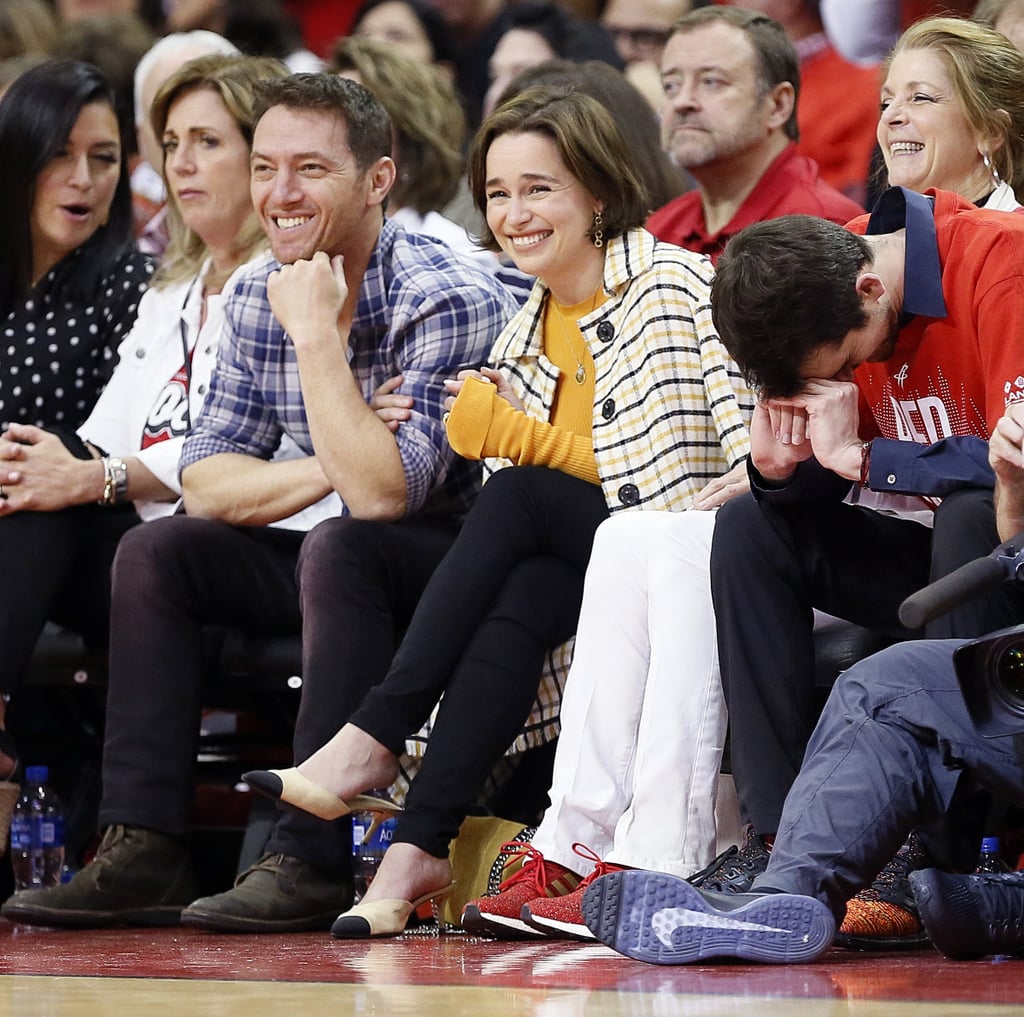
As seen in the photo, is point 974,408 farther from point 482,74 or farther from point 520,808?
point 482,74

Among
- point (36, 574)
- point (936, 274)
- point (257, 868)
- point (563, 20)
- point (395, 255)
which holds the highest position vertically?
point (563, 20)

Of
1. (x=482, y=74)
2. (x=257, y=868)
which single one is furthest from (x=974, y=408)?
(x=482, y=74)

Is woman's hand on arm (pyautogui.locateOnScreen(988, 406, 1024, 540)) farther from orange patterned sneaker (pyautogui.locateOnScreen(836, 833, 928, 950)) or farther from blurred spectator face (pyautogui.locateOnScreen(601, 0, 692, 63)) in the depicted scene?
blurred spectator face (pyautogui.locateOnScreen(601, 0, 692, 63))

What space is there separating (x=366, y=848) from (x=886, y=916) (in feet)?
3.51

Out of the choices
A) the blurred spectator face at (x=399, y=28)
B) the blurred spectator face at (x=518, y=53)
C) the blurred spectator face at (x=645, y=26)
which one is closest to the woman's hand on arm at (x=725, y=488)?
the blurred spectator face at (x=518, y=53)

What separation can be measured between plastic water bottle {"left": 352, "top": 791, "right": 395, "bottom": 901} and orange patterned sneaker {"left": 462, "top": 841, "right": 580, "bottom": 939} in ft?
1.52

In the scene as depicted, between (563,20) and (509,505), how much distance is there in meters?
2.68

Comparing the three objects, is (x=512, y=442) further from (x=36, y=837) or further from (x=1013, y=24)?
(x=36, y=837)

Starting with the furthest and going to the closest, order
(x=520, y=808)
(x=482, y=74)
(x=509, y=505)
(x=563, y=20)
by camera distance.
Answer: (x=482, y=74) < (x=563, y=20) < (x=520, y=808) < (x=509, y=505)

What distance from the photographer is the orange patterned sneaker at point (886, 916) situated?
7.54 feet

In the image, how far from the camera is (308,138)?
3.29 metres

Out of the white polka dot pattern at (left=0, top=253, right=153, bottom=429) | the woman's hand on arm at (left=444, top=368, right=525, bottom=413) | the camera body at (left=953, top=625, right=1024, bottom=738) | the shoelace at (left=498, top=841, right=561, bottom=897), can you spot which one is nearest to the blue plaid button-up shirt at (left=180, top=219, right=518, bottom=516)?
the woman's hand on arm at (left=444, top=368, right=525, bottom=413)

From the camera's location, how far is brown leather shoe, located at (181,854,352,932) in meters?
2.85

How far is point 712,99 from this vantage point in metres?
3.88
